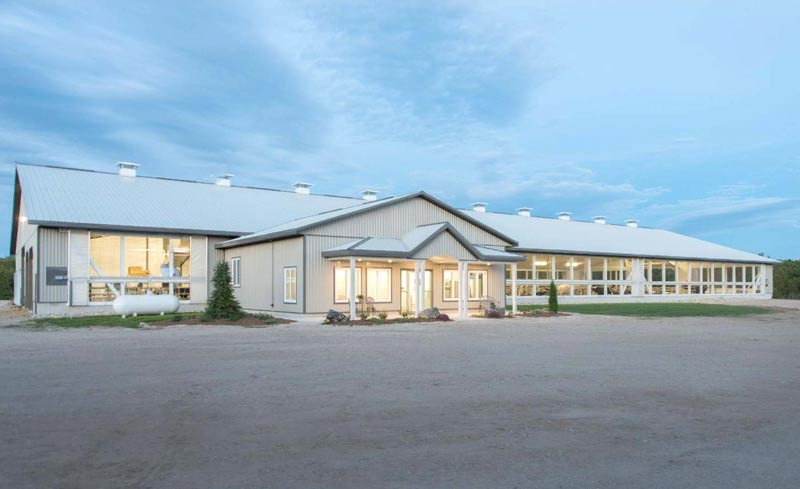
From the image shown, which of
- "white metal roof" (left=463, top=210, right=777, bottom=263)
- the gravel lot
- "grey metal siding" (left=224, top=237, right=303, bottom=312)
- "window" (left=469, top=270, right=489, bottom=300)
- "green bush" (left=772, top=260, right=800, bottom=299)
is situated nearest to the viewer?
the gravel lot

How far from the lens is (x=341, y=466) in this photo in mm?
5547

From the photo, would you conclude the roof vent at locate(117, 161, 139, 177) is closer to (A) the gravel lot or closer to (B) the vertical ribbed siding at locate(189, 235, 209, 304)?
(B) the vertical ribbed siding at locate(189, 235, 209, 304)

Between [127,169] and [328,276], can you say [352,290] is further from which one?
[127,169]

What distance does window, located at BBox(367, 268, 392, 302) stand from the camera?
24.5 m

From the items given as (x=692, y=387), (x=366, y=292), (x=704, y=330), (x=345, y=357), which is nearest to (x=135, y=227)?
(x=366, y=292)

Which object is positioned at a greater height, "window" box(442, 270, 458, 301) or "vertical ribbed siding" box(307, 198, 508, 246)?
"vertical ribbed siding" box(307, 198, 508, 246)

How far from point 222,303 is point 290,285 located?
330cm

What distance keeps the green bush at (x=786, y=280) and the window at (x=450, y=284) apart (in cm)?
3192

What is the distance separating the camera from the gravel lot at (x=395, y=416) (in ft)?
17.7

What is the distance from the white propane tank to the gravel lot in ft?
29.1

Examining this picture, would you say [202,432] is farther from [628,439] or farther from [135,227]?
[135,227]

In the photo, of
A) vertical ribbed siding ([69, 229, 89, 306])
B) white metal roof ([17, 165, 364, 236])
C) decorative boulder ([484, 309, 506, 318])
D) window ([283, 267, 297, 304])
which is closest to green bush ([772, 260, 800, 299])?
decorative boulder ([484, 309, 506, 318])

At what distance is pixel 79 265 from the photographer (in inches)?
974

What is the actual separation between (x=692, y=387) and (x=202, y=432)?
6602 mm
